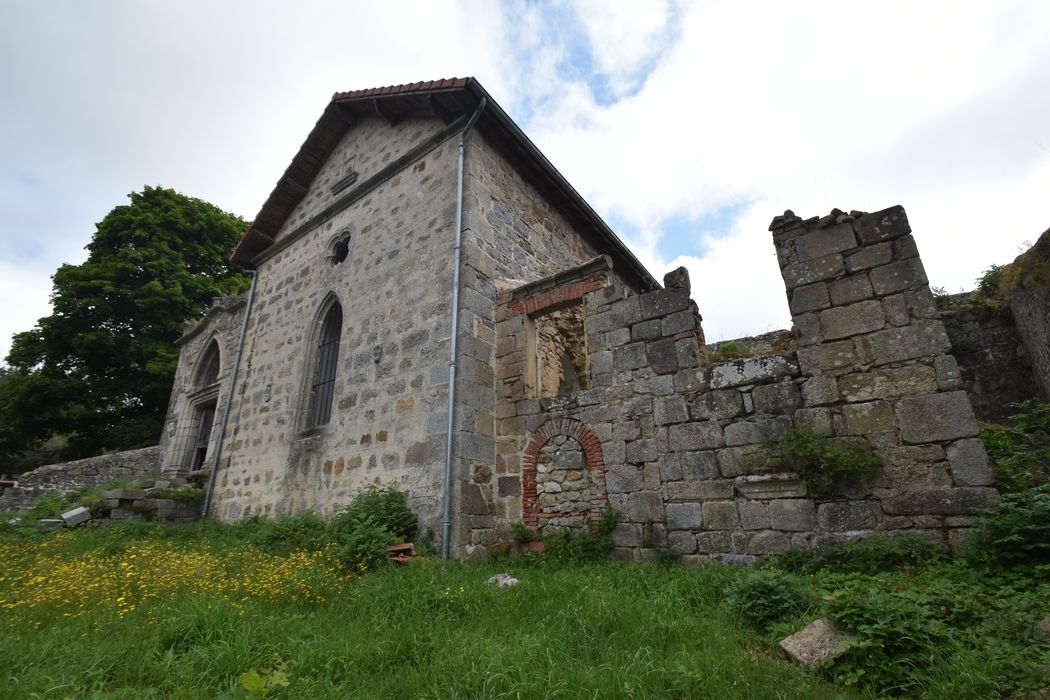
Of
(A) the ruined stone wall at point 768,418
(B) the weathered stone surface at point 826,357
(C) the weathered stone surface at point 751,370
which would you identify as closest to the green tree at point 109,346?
(A) the ruined stone wall at point 768,418

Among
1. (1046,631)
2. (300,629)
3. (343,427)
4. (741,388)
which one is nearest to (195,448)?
(343,427)

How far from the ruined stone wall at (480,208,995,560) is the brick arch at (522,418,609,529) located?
0.06 ft

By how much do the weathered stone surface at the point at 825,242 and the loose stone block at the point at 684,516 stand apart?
2.85 meters

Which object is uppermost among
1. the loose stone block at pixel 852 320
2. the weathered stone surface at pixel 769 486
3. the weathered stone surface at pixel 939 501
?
the loose stone block at pixel 852 320

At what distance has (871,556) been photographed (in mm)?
4027

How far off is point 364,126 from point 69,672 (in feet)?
33.1

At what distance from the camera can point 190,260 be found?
21.6 metres

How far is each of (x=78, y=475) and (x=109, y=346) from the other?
294 inches

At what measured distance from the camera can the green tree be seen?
694 inches

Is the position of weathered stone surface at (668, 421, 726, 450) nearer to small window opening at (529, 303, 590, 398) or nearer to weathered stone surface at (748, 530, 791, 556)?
weathered stone surface at (748, 530, 791, 556)

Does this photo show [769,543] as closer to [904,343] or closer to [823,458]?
[823,458]

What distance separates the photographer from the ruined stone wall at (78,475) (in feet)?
38.9

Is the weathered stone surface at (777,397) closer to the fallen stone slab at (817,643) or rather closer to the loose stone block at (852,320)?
the loose stone block at (852,320)

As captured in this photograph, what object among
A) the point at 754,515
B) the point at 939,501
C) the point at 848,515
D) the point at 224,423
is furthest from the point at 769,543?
the point at 224,423
